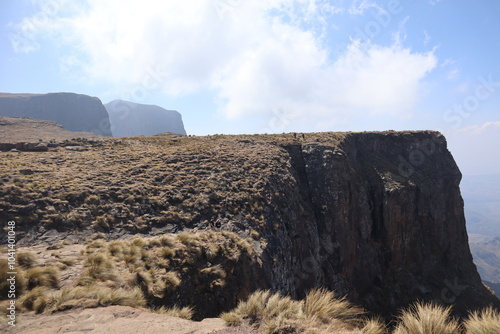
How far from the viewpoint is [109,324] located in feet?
19.9

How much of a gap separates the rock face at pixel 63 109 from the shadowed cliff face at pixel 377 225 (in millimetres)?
157522

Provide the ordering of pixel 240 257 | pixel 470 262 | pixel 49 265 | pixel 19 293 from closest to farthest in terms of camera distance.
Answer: pixel 19 293, pixel 49 265, pixel 240 257, pixel 470 262

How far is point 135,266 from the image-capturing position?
9.90 meters

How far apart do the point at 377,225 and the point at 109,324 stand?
36647 millimetres

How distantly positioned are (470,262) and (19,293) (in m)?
58.7

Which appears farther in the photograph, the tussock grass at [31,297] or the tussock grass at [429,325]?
the tussock grass at [31,297]

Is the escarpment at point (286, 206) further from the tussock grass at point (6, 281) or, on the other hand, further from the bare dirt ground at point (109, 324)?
the tussock grass at point (6, 281)

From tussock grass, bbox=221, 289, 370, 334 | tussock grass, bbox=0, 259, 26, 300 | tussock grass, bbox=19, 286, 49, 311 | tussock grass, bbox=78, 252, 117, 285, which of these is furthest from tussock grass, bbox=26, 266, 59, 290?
tussock grass, bbox=221, 289, 370, 334

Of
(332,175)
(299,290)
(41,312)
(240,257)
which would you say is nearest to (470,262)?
(332,175)

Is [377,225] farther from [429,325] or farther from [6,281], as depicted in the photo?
[6,281]

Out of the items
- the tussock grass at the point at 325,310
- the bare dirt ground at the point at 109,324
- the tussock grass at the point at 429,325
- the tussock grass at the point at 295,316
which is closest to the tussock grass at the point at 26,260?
the bare dirt ground at the point at 109,324

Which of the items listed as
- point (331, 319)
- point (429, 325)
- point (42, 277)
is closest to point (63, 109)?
point (42, 277)

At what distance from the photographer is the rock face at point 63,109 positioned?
5103 inches

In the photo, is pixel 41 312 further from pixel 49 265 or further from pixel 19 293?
pixel 49 265
